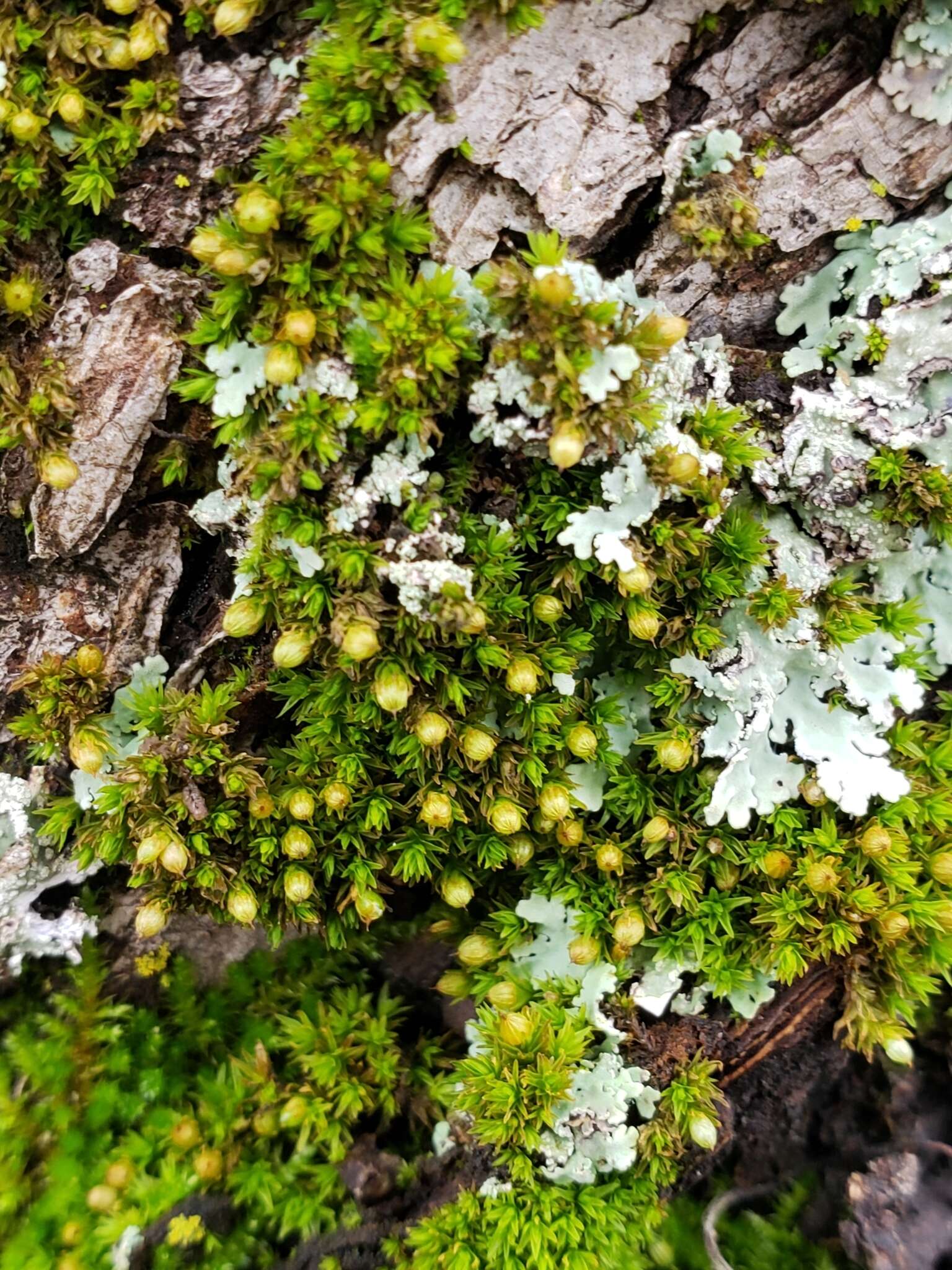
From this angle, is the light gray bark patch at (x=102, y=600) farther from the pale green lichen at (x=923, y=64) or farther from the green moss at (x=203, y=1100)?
the pale green lichen at (x=923, y=64)

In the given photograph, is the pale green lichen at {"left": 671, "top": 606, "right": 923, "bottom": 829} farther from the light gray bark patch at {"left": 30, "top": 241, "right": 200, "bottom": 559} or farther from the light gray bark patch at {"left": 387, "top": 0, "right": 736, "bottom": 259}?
the light gray bark patch at {"left": 30, "top": 241, "right": 200, "bottom": 559}

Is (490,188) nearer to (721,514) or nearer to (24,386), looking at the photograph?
(721,514)

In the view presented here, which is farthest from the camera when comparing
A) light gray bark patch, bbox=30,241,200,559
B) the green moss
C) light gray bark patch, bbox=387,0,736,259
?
the green moss

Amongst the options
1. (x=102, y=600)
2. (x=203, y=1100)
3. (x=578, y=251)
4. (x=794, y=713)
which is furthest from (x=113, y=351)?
(x=203, y=1100)

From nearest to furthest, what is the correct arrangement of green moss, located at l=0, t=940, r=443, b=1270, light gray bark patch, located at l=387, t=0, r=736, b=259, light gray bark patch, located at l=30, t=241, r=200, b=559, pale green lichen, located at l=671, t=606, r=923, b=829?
light gray bark patch, located at l=387, t=0, r=736, b=259
light gray bark patch, located at l=30, t=241, r=200, b=559
pale green lichen, located at l=671, t=606, r=923, b=829
green moss, located at l=0, t=940, r=443, b=1270

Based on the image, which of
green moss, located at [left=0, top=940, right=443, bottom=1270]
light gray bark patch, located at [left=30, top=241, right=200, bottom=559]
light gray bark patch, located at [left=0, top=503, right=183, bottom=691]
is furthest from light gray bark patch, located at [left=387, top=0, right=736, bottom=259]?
green moss, located at [left=0, top=940, right=443, bottom=1270]

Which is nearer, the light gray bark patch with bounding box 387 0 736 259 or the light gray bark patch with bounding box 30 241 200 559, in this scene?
the light gray bark patch with bounding box 387 0 736 259

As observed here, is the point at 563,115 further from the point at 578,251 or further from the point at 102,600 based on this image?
the point at 102,600

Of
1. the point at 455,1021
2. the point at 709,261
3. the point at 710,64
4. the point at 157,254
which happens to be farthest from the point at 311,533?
the point at 455,1021
